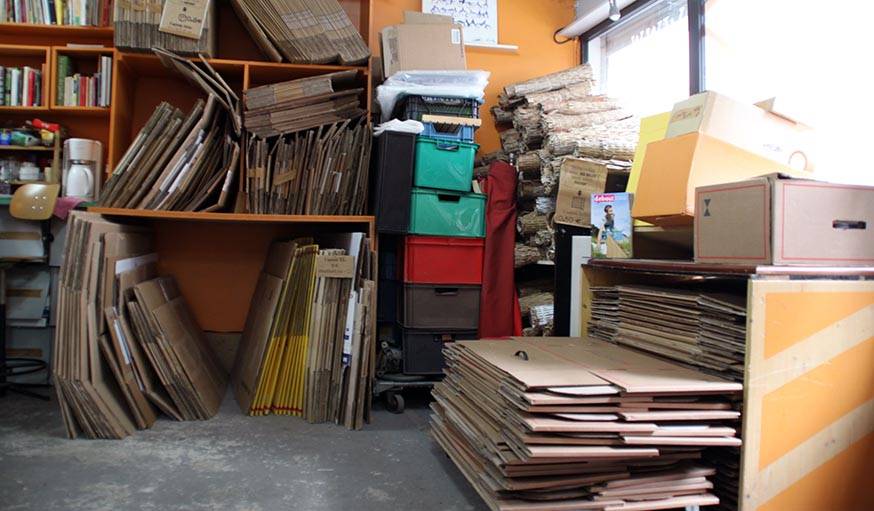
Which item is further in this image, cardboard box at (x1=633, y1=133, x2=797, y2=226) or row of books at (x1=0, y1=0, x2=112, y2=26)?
row of books at (x1=0, y1=0, x2=112, y2=26)

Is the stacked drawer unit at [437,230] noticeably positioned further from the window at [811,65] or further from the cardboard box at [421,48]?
the window at [811,65]

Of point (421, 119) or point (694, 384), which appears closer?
point (694, 384)

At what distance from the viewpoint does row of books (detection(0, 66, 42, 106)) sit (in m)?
3.29

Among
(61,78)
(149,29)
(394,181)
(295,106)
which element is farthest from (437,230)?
(61,78)

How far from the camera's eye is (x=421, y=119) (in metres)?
3.03

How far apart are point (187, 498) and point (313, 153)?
1769 millimetres

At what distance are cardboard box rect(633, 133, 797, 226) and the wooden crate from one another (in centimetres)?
28

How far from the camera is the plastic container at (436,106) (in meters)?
3.05

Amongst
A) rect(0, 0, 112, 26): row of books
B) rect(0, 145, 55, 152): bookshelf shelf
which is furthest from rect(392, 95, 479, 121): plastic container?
rect(0, 145, 55, 152): bookshelf shelf

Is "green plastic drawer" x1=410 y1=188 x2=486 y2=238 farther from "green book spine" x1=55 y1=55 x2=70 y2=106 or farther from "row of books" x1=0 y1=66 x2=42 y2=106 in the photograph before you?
"row of books" x1=0 y1=66 x2=42 y2=106

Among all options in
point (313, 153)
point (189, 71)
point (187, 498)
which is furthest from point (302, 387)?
point (189, 71)

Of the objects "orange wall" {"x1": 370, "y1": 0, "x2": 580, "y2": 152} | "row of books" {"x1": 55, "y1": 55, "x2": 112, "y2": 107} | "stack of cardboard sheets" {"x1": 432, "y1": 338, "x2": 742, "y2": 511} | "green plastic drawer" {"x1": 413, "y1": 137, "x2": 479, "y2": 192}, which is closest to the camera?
"stack of cardboard sheets" {"x1": 432, "y1": 338, "x2": 742, "y2": 511}

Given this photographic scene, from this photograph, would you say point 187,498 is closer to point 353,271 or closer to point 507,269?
point 353,271

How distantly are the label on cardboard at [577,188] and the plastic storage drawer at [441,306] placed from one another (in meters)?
0.64
